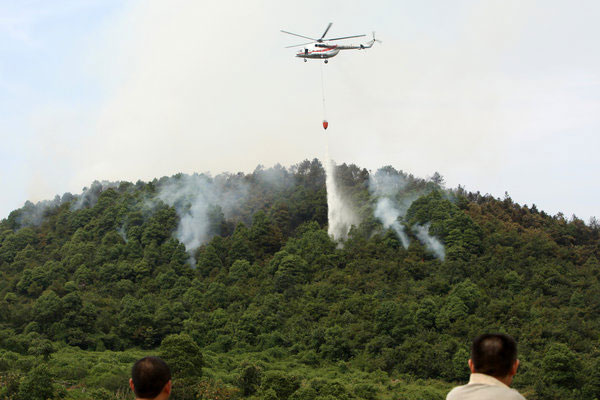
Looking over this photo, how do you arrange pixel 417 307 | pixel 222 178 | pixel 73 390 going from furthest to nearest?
pixel 222 178
pixel 417 307
pixel 73 390

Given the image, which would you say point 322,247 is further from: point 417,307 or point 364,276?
point 417,307

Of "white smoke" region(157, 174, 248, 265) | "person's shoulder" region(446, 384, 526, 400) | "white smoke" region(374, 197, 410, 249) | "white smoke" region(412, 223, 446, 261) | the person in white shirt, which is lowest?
"person's shoulder" region(446, 384, 526, 400)

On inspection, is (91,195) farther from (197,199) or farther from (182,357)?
(182,357)

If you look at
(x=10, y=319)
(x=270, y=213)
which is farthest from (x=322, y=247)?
(x=10, y=319)

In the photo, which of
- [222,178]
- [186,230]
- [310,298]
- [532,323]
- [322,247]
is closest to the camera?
[532,323]

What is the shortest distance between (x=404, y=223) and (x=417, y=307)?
18.0 metres

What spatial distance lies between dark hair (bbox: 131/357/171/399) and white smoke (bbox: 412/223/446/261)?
Result: 64778mm

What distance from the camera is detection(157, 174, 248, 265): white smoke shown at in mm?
85312

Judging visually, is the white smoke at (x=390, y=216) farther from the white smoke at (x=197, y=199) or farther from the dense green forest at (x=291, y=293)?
the white smoke at (x=197, y=199)

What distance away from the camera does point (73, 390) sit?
3962cm

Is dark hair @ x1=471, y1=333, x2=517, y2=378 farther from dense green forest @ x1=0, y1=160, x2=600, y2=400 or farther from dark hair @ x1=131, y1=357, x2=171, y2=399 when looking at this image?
dense green forest @ x1=0, y1=160, x2=600, y2=400

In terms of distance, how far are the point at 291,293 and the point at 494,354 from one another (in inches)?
2377

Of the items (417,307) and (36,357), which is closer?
(36,357)

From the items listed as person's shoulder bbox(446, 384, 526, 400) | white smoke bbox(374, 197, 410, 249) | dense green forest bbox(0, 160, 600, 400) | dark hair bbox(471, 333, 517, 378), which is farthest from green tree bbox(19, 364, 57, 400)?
white smoke bbox(374, 197, 410, 249)
